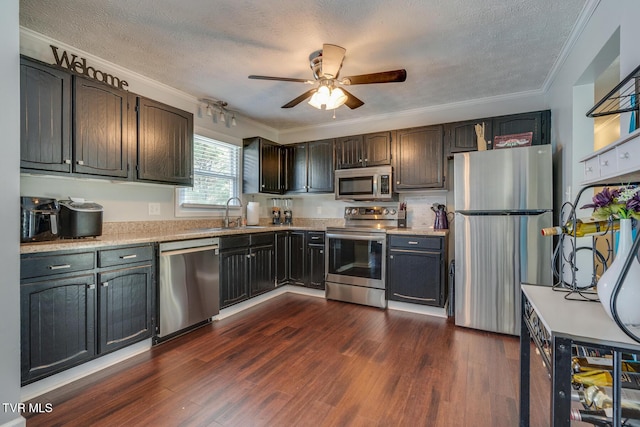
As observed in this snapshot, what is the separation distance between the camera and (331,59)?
6.84 ft

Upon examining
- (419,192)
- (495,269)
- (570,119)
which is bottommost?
(495,269)

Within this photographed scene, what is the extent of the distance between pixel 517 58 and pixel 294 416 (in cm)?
330

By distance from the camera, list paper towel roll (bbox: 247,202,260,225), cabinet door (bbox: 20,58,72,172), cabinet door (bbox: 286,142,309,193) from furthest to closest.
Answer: cabinet door (bbox: 286,142,309,193) → paper towel roll (bbox: 247,202,260,225) → cabinet door (bbox: 20,58,72,172)

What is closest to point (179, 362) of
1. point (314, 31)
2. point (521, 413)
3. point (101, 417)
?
point (101, 417)

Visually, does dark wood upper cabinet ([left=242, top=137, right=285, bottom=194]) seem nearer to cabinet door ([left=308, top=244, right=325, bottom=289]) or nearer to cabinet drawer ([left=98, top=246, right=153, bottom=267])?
cabinet door ([left=308, top=244, right=325, bottom=289])

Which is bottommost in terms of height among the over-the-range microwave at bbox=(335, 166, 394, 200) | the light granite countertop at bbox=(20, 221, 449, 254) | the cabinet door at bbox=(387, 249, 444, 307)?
the cabinet door at bbox=(387, 249, 444, 307)

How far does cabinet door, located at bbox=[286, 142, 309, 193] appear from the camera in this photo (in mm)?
4320

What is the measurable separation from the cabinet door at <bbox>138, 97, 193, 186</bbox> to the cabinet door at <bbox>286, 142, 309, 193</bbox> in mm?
1671

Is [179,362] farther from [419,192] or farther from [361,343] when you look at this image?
[419,192]

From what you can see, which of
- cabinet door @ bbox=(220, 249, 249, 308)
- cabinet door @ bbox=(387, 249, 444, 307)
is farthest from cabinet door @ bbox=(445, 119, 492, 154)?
cabinet door @ bbox=(220, 249, 249, 308)

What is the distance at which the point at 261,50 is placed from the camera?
2377 mm

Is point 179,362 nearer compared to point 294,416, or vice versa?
point 294,416

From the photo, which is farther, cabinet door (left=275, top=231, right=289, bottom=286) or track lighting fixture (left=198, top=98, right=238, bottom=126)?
cabinet door (left=275, top=231, right=289, bottom=286)

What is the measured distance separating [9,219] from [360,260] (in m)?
3.10
